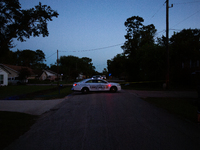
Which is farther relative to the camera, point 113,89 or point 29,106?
point 113,89

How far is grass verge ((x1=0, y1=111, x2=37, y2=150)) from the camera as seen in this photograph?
517cm

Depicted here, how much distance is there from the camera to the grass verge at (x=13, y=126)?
517cm

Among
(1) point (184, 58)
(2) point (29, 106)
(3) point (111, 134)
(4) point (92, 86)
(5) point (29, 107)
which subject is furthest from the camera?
(1) point (184, 58)

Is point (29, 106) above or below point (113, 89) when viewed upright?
below

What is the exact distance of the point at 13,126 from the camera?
6.46 m

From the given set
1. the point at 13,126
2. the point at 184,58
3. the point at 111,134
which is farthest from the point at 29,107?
the point at 184,58

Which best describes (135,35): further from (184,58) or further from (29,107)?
(29,107)

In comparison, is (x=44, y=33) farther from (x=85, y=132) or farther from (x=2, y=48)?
(x=85, y=132)

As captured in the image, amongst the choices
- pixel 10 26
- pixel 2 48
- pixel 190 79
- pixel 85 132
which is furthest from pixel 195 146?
pixel 190 79

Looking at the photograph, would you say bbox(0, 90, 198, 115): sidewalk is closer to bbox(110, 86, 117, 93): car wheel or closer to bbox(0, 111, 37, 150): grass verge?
bbox(0, 111, 37, 150): grass verge

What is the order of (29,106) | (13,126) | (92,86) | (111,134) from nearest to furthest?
(111,134) < (13,126) < (29,106) < (92,86)

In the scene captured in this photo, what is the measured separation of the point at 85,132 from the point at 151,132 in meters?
2.03

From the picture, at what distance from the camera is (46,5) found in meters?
12.6

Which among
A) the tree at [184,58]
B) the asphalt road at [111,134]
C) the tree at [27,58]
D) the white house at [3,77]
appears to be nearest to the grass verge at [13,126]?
the asphalt road at [111,134]
